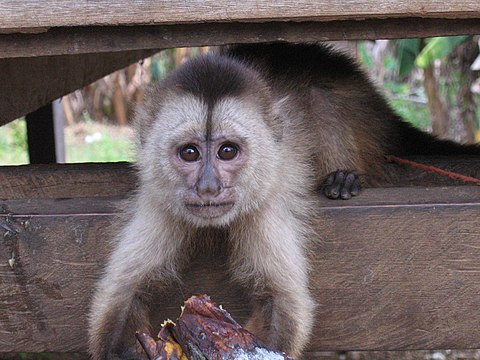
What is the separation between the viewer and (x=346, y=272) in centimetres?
265

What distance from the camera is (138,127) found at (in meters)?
2.97

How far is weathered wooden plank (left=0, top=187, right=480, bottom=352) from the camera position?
8.54ft

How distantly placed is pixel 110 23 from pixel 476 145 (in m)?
2.05

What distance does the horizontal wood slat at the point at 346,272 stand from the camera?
2.60m

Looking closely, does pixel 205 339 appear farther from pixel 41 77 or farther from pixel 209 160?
pixel 41 77

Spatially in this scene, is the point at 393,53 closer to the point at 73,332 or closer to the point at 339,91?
the point at 339,91

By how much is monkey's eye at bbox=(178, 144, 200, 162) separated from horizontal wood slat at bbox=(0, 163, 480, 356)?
0.32m

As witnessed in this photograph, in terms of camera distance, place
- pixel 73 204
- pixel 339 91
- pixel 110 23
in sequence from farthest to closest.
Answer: pixel 339 91 < pixel 73 204 < pixel 110 23

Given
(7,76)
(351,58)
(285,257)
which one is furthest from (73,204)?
(351,58)

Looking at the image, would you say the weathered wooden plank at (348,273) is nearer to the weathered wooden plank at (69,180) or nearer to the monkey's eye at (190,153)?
the monkey's eye at (190,153)

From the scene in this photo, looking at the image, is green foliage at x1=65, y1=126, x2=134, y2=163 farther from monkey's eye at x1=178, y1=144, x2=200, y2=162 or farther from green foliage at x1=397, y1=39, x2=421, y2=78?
monkey's eye at x1=178, y1=144, x2=200, y2=162

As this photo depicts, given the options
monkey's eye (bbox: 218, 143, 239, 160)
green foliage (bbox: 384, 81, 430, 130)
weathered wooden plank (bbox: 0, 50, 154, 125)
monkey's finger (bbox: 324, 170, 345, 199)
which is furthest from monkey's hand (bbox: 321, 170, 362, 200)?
green foliage (bbox: 384, 81, 430, 130)

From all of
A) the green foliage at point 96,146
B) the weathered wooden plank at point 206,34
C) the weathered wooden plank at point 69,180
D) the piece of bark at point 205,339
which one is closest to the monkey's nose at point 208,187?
the weathered wooden plank at point 206,34

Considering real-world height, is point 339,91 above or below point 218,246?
above
